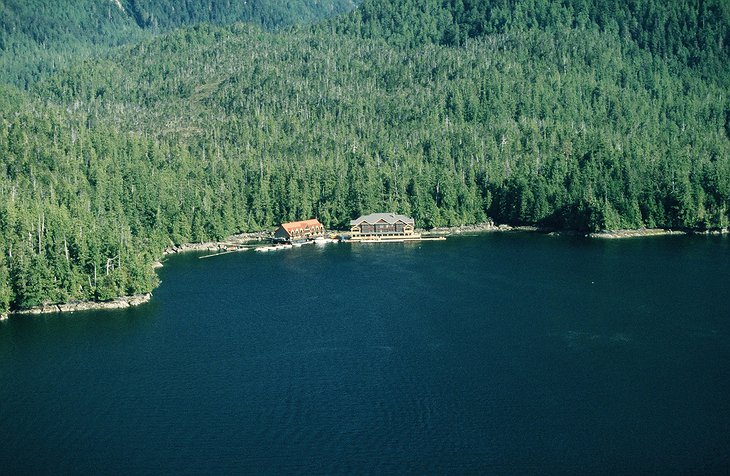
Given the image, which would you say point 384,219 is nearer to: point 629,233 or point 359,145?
point 629,233

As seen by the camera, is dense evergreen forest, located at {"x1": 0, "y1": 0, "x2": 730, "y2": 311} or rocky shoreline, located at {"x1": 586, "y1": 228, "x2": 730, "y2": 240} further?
rocky shoreline, located at {"x1": 586, "y1": 228, "x2": 730, "y2": 240}

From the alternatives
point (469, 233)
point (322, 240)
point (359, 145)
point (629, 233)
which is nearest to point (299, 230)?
point (322, 240)

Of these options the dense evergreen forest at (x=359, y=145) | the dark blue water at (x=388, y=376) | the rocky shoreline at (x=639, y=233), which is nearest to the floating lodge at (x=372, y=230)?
the dense evergreen forest at (x=359, y=145)

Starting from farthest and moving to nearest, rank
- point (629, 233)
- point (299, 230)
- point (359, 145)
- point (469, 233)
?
point (359, 145)
point (469, 233)
point (299, 230)
point (629, 233)

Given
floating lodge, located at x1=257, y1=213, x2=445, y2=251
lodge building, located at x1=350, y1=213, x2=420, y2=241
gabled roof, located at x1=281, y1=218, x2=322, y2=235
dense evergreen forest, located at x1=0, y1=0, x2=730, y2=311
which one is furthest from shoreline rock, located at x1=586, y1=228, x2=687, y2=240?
gabled roof, located at x1=281, y1=218, x2=322, y2=235

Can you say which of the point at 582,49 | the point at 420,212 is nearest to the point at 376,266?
the point at 420,212

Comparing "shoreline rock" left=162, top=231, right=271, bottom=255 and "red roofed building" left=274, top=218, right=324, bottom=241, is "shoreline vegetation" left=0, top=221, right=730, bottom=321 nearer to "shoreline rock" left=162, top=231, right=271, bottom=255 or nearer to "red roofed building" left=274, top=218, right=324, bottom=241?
"shoreline rock" left=162, top=231, right=271, bottom=255

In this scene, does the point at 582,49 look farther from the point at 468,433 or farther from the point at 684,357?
the point at 468,433
